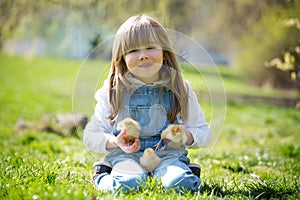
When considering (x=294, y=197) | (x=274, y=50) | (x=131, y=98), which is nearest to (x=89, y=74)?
(x=131, y=98)

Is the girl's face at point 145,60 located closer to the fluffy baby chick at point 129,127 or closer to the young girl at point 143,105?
the young girl at point 143,105

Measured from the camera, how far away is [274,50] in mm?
16422

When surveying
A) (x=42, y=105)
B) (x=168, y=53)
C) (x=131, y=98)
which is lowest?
(x=42, y=105)

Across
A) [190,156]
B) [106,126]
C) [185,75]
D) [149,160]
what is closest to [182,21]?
[190,156]

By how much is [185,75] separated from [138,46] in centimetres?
57

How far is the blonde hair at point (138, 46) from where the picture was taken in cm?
337

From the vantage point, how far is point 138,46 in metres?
3.36

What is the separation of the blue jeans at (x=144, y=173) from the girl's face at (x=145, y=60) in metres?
0.51

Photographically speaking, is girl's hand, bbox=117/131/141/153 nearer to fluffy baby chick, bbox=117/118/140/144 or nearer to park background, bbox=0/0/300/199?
fluffy baby chick, bbox=117/118/140/144

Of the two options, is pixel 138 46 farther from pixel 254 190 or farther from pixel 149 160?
pixel 254 190

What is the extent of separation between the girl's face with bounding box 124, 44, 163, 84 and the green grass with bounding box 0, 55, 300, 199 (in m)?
0.36

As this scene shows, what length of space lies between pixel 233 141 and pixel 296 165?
2604 mm

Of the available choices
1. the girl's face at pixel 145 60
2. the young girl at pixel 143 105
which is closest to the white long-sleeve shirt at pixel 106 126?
the young girl at pixel 143 105

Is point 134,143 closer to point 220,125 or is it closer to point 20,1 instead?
point 220,125
